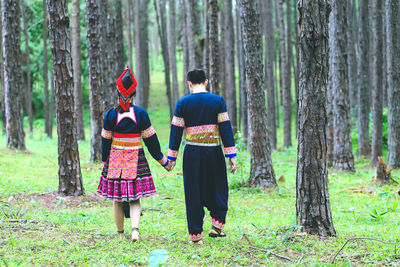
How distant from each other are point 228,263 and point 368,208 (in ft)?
13.9

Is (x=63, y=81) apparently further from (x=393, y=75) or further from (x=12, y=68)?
(x=393, y=75)

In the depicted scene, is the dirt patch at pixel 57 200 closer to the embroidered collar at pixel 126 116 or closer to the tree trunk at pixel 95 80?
the embroidered collar at pixel 126 116

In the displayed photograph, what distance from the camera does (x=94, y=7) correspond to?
11867 millimetres

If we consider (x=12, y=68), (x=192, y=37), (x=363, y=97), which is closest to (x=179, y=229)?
(x=12, y=68)

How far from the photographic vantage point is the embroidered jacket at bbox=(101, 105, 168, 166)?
17.8 feet

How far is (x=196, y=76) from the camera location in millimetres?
5430

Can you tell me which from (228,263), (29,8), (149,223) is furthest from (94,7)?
(29,8)

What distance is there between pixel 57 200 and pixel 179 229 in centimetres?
266

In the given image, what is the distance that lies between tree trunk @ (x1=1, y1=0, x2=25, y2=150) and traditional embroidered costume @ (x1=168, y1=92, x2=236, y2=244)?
10.2m

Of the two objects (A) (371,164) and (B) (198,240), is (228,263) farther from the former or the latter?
(A) (371,164)

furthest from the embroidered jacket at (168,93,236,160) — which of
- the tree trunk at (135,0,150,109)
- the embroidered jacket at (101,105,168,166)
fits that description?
the tree trunk at (135,0,150,109)

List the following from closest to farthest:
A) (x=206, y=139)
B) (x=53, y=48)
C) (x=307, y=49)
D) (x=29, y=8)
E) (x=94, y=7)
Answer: (x=307, y=49)
(x=206, y=139)
(x=53, y=48)
(x=94, y=7)
(x=29, y=8)

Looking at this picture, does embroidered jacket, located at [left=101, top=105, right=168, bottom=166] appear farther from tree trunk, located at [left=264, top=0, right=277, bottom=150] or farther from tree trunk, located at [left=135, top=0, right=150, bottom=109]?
tree trunk, located at [left=135, top=0, right=150, bottom=109]

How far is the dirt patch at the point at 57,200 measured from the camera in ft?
23.9
